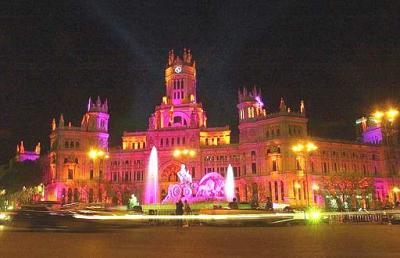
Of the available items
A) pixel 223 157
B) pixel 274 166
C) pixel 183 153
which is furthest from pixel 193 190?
pixel 223 157

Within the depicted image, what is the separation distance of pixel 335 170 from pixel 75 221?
7513 cm

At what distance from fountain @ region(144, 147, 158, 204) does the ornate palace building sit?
153 centimetres

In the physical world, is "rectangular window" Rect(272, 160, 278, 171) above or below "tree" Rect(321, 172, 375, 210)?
above

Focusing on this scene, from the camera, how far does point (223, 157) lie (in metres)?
93.6

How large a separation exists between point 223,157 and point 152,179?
1628 centimetres

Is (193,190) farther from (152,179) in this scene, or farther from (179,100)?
(179,100)

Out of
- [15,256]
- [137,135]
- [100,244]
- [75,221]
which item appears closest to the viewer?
[15,256]

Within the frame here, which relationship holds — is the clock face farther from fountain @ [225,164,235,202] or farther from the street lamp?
fountain @ [225,164,235,202]

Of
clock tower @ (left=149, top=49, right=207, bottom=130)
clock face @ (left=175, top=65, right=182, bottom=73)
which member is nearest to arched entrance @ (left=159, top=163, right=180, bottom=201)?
clock tower @ (left=149, top=49, right=207, bottom=130)

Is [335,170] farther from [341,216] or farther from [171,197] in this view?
[341,216]

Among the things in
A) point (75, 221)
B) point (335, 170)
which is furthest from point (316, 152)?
point (75, 221)

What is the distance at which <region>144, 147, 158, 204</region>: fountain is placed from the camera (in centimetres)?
9086

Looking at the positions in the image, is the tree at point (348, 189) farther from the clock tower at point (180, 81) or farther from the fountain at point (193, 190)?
the clock tower at point (180, 81)

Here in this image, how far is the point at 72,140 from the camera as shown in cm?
9525
